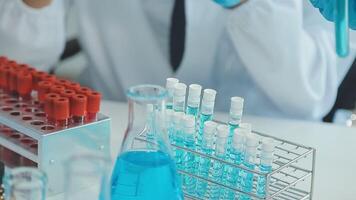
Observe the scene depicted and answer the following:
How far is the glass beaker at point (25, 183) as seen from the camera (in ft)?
1.92

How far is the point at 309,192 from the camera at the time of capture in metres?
0.79

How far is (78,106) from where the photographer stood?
2.61ft

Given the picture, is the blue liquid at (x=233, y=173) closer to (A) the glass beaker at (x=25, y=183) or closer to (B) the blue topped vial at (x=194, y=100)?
(B) the blue topped vial at (x=194, y=100)

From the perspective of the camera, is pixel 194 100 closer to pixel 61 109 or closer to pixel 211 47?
pixel 61 109

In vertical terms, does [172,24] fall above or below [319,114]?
above

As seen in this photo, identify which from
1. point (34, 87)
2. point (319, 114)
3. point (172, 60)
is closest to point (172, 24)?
point (172, 60)

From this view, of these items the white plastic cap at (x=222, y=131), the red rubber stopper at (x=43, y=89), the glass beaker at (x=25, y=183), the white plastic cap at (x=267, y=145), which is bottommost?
the glass beaker at (x=25, y=183)

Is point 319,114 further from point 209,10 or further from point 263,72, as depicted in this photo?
point 209,10

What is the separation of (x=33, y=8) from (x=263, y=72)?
Result: 1.54 feet

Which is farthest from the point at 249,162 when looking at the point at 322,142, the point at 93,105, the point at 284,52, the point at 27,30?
the point at 27,30

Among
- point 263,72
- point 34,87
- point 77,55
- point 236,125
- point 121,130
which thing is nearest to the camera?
point 236,125

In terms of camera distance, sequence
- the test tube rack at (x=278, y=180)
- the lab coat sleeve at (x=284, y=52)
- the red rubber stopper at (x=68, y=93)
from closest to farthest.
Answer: the test tube rack at (x=278, y=180) → the red rubber stopper at (x=68, y=93) → the lab coat sleeve at (x=284, y=52)

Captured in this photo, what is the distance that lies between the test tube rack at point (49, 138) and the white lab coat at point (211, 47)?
0.43 meters

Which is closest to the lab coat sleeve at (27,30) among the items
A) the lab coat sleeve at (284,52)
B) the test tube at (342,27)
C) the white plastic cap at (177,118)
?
the lab coat sleeve at (284,52)
